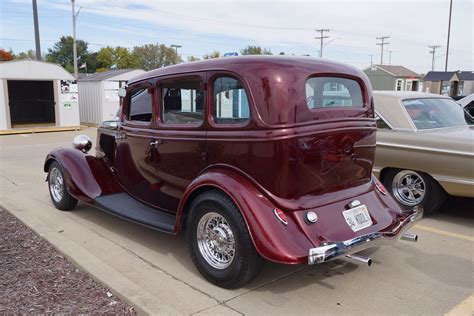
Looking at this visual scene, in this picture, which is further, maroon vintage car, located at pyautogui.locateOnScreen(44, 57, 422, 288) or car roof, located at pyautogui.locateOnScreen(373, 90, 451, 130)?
car roof, located at pyautogui.locateOnScreen(373, 90, 451, 130)

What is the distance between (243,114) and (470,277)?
2571 millimetres

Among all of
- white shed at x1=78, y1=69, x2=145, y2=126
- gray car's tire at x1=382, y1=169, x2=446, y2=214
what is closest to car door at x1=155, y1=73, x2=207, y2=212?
gray car's tire at x1=382, y1=169, x2=446, y2=214

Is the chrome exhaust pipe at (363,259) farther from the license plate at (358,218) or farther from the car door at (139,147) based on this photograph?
the car door at (139,147)

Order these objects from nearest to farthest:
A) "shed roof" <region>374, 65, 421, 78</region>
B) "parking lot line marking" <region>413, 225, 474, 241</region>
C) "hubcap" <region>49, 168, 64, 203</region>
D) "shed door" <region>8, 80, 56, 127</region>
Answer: "parking lot line marking" <region>413, 225, 474, 241</region>
"hubcap" <region>49, 168, 64, 203</region>
"shed door" <region>8, 80, 56, 127</region>
"shed roof" <region>374, 65, 421, 78</region>

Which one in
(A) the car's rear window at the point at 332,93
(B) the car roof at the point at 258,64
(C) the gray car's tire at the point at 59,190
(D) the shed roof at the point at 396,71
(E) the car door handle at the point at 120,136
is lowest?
(C) the gray car's tire at the point at 59,190

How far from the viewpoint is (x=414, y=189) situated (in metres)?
5.63

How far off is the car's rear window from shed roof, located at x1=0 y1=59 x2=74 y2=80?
14871 mm

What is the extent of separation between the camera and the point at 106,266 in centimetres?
390

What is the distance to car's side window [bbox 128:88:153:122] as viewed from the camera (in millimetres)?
4699

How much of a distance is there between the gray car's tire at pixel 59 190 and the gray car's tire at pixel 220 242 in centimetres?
260

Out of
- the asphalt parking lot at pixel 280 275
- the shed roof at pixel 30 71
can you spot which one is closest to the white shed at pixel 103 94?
the shed roof at pixel 30 71

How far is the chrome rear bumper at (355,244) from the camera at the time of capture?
307 centimetres

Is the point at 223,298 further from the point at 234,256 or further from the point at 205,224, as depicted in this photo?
the point at 205,224

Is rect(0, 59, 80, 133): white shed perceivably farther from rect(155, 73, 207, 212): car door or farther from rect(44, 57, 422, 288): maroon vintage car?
rect(155, 73, 207, 212): car door
